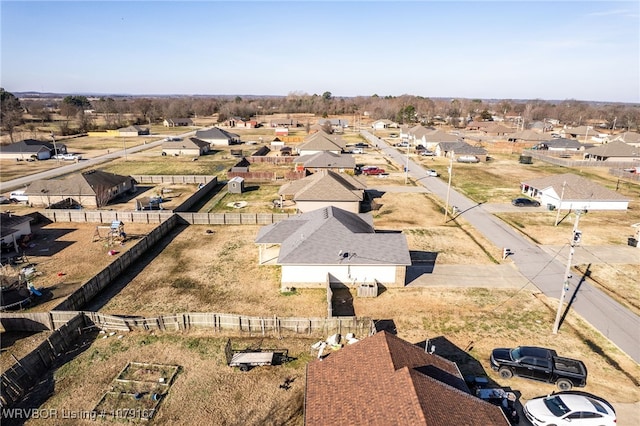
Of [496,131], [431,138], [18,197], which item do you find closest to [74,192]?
[18,197]

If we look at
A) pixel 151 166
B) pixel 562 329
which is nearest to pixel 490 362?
pixel 562 329

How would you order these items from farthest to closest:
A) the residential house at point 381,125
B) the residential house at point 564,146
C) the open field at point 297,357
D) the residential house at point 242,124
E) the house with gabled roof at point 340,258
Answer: the residential house at point 381,125 < the residential house at point 242,124 < the residential house at point 564,146 < the house with gabled roof at point 340,258 < the open field at point 297,357

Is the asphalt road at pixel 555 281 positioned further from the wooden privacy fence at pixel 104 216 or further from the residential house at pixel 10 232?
the residential house at pixel 10 232

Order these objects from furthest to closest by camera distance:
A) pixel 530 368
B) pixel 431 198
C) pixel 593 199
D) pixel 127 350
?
pixel 431 198 < pixel 593 199 < pixel 127 350 < pixel 530 368

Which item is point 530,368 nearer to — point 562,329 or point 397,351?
point 562,329

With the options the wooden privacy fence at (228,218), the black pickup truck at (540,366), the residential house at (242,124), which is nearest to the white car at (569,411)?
the black pickup truck at (540,366)
